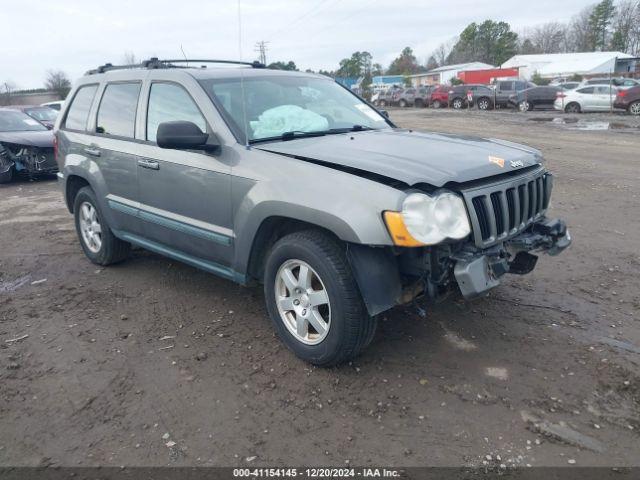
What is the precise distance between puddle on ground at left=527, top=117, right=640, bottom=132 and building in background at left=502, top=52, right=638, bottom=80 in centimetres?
3988

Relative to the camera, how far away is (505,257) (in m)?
3.31

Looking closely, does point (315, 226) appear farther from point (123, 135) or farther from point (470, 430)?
point (123, 135)

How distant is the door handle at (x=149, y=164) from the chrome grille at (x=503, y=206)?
2.43 metres

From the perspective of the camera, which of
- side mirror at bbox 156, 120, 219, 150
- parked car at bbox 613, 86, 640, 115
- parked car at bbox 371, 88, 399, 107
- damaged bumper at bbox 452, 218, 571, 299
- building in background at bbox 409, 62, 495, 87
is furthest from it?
building in background at bbox 409, 62, 495, 87

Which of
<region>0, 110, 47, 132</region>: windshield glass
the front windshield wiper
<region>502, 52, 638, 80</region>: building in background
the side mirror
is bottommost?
the front windshield wiper

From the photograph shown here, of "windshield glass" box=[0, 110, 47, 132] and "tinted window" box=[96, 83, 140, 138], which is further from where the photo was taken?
"windshield glass" box=[0, 110, 47, 132]

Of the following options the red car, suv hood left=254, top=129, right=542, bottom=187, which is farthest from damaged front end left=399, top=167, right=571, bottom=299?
the red car

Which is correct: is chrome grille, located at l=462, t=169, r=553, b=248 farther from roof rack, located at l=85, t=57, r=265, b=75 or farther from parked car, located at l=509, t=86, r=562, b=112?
parked car, located at l=509, t=86, r=562, b=112

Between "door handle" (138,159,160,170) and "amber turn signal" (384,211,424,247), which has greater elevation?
"door handle" (138,159,160,170)

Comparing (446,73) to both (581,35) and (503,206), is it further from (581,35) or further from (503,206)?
(503,206)

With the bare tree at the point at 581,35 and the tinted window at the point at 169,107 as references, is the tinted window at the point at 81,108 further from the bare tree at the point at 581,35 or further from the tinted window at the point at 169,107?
the bare tree at the point at 581,35

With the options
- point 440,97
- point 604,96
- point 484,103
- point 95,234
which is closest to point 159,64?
point 95,234

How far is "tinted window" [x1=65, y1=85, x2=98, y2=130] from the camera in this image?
17.5 ft

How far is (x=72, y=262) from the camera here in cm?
584
